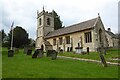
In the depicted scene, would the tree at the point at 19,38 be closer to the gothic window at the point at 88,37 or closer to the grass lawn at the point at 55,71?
the gothic window at the point at 88,37

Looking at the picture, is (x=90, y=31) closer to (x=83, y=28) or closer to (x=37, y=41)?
(x=83, y=28)

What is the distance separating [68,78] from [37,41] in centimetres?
4411

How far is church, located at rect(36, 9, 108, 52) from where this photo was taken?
34094 millimetres

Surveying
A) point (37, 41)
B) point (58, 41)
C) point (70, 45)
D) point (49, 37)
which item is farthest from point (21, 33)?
point (70, 45)

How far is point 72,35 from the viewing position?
38844mm

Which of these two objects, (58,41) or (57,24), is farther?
(57,24)

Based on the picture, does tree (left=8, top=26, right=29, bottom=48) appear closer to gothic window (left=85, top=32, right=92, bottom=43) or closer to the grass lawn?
gothic window (left=85, top=32, right=92, bottom=43)

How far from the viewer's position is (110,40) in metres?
49.2

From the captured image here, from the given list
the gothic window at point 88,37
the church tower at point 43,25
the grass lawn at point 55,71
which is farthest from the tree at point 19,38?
the grass lawn at point 55,71

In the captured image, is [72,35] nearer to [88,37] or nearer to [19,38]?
[88,37]

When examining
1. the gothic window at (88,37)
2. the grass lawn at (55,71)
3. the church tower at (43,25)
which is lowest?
the grass lawn at (55,71)

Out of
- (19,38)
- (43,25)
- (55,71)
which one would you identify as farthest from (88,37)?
(19,38)

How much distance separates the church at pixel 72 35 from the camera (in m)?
34.1

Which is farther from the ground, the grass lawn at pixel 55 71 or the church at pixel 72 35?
the church at pixel 72 35
